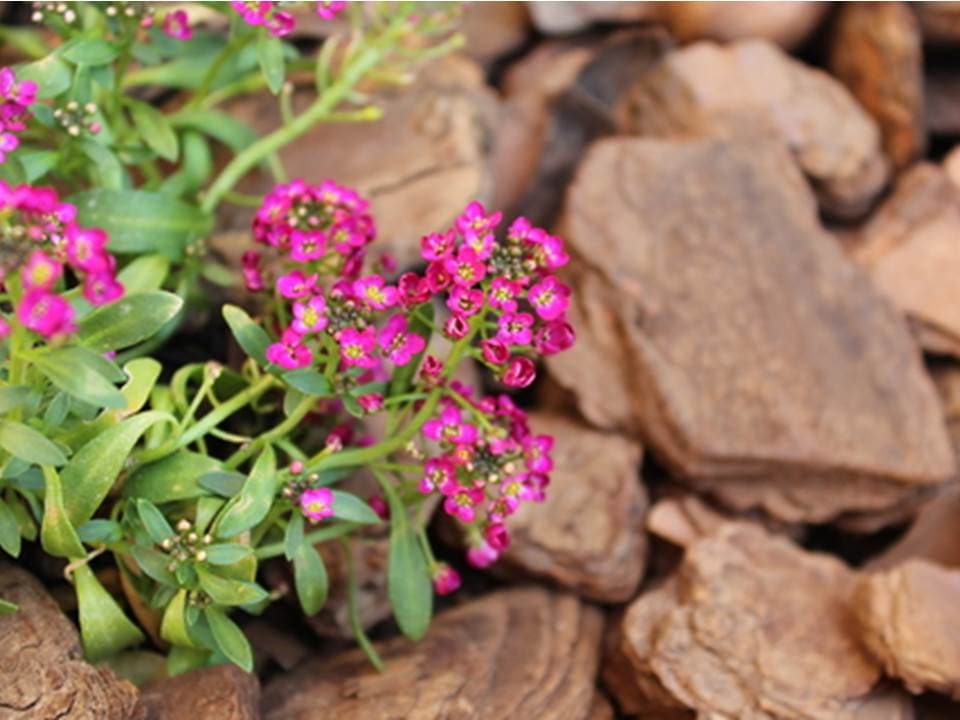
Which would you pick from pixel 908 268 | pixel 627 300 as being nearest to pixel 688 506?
pixel 627 300

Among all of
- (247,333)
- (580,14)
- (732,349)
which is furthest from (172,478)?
(580,14)

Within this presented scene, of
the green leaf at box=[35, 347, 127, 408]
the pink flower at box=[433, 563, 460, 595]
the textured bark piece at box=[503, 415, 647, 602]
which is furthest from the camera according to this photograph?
the textured bark piece at box=[503, 415, 647, 602]

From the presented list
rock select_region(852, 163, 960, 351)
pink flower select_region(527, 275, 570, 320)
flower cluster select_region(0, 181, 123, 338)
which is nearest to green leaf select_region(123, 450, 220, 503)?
flower cluster select_region(0, 181, 123, 338)

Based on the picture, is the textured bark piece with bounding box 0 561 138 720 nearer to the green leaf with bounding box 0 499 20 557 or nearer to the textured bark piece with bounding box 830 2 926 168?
the green leaf with bounding box 0 499 20 557

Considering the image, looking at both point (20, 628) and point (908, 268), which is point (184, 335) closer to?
point (20, 628)

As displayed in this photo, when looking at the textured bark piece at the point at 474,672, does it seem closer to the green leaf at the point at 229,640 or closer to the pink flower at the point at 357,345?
the green leaf at the point at 229,640

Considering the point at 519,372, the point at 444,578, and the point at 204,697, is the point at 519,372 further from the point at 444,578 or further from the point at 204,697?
the point at 204,697
